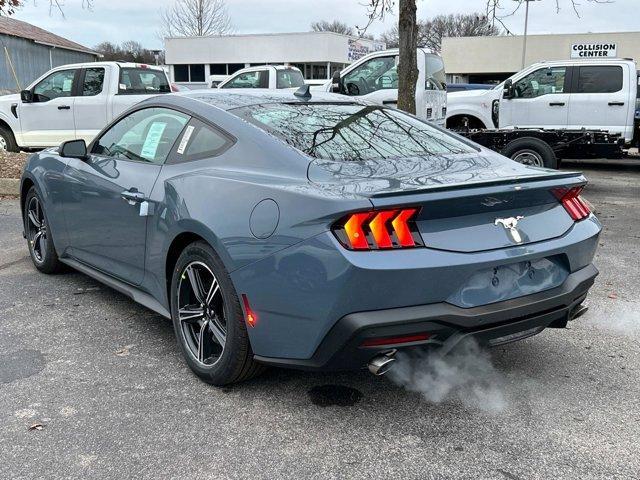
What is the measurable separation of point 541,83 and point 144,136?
9.76 m

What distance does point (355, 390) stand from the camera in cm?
332

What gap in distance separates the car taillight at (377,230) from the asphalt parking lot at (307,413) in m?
0.91

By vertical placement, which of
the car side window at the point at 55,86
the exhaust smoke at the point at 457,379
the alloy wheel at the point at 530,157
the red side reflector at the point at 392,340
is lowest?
the exhaust smoke at the point at 457,379

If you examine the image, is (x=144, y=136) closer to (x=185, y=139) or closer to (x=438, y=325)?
(x=185, y=139)

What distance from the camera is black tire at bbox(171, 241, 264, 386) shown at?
304cm

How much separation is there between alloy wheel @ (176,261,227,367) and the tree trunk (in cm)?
642

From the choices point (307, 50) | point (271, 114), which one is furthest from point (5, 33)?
point (271, 114)

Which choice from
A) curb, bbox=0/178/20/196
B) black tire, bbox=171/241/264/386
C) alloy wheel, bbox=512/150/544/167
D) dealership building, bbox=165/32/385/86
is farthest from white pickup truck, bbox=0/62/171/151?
dealership building, bbox=165/32/385/86

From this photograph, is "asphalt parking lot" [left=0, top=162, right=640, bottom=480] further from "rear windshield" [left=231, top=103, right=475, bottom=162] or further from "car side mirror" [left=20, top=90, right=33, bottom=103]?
"car side mirror" [left=20, top=90, right=33, bottom=103]

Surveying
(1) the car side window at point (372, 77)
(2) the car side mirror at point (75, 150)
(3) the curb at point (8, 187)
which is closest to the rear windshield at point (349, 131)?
(2) the car side mirror at point (75, 150)

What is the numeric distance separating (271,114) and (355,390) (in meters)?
1.60

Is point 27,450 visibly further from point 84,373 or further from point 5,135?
point 5,135

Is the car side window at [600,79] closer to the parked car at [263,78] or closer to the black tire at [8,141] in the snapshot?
the parked car at [263,78]

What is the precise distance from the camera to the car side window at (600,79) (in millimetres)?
11516
